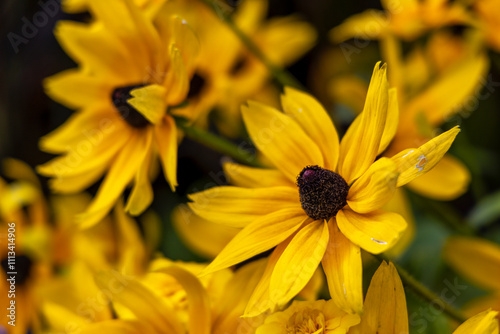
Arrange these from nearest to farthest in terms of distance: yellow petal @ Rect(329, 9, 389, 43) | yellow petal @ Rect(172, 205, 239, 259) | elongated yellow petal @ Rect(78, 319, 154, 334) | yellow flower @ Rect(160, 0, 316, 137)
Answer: elongated yellow petal @ Rect(78, 319, 154, 334), yellow petal @ Rect(172, 205, 239, 259), yellow petal @ Rect(329, 9, 389, 43), yellow flower @ Rect(160, 0, 316, 137)

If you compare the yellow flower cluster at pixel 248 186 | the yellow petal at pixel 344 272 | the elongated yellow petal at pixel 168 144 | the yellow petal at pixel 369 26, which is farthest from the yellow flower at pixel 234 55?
the yellow petal at pixel 344 272

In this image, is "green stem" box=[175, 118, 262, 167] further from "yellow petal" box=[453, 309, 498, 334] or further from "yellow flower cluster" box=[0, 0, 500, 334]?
"yellow petal" box=[453, 309, 498, 334]

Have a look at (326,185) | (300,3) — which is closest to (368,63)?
(300,3)

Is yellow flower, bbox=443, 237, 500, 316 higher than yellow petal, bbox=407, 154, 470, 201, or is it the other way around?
yellow petal, bbox=407, 154, 470, 201

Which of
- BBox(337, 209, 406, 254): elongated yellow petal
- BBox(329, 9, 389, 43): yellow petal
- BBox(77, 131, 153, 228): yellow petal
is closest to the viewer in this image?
BBox(337, 209, 406, 254): elongated yellow petal

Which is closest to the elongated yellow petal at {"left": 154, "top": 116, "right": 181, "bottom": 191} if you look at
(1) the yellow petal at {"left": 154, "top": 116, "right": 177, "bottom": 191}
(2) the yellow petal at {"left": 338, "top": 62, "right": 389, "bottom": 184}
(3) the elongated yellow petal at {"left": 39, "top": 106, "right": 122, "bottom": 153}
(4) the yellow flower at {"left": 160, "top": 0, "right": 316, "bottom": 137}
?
(1) the yellow petal at {"left": 154, "top": 116, "right": 177, "bottom": 191}
